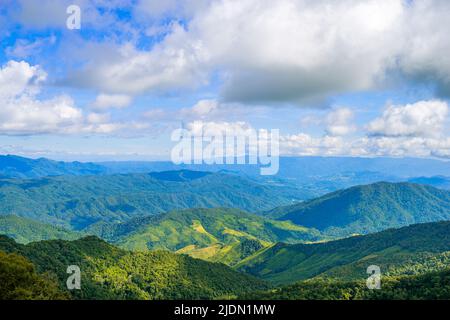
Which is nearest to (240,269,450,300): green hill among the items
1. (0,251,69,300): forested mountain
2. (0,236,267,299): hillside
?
(0,236,267,299): hillside

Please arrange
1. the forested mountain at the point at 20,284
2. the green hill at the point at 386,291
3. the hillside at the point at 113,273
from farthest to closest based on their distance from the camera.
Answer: the hillside at the point at 113,273 < the green hill at the point at 386,291 < the forested mountain at the point at 20,284

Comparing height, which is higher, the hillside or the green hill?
the green hill

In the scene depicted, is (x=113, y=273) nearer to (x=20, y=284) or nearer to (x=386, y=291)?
(x=20, y=284)

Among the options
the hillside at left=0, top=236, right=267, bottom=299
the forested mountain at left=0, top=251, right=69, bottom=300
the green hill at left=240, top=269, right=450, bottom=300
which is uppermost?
the forested mountain at left=0, top=251, right=69, bottom=300

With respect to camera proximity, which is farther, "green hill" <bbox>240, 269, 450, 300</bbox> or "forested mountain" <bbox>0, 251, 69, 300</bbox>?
"green hill" <bbox>240, 269, 450, 300</bbox>

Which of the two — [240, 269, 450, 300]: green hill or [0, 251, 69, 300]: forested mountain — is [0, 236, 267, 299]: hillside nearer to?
[240, 269, 450, 300]: green hill

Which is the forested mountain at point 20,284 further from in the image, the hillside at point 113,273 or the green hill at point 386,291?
the green hill at point 386,291

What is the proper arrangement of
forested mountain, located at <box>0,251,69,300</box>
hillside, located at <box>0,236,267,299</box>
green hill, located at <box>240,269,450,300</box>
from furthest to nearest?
hillside, located at <box>0,236,267,299</box> → green hill, located at <box>240,269,450,300</box> → forested mountain, located at <box>0,251,69,300</box>

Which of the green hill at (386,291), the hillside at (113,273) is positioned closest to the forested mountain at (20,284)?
the hillside at (113,273)
